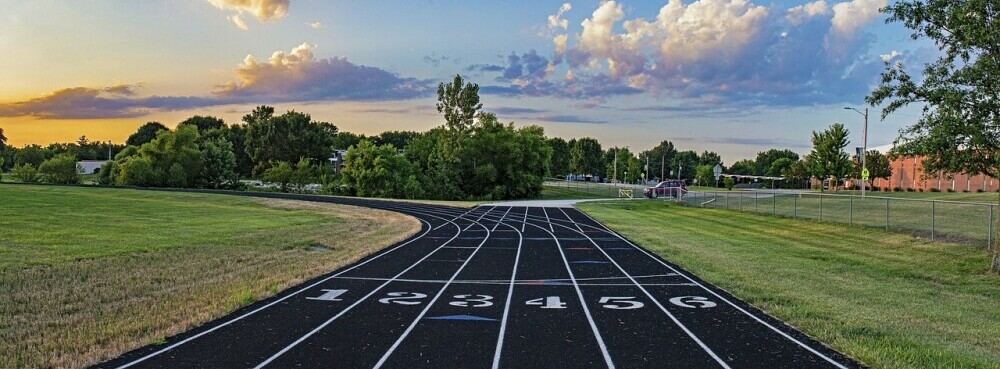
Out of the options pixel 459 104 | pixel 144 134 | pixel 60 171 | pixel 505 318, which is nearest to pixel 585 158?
pixel 459 104

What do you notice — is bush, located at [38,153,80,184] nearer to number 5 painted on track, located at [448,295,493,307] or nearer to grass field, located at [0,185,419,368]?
grass field, located at [0,185,419,368]

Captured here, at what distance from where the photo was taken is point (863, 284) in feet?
47.8

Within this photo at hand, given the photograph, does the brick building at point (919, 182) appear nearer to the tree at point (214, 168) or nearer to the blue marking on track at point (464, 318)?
the blue marking on track at point (464, 318)

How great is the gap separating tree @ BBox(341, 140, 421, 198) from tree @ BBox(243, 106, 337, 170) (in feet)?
79.0

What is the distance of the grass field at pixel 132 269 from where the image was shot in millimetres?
8719

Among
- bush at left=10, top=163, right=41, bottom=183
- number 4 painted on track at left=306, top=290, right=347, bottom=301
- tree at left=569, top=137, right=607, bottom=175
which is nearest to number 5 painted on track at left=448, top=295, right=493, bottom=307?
number 4 painted on track at left=306, top=290, right=347, bottom=301

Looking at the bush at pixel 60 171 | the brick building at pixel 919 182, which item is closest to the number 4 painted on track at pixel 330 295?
the brick building at pixel 919 182

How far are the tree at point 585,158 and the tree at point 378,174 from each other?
73.7 metres

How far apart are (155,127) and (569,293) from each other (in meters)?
136

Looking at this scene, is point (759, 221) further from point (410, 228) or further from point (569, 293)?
point (569, 293)

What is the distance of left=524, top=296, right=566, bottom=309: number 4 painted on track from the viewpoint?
1143 cm

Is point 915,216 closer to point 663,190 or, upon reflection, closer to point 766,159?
point 663,190

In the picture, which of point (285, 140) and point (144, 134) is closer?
point (285, 140)

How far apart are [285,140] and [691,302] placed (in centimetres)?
8888
